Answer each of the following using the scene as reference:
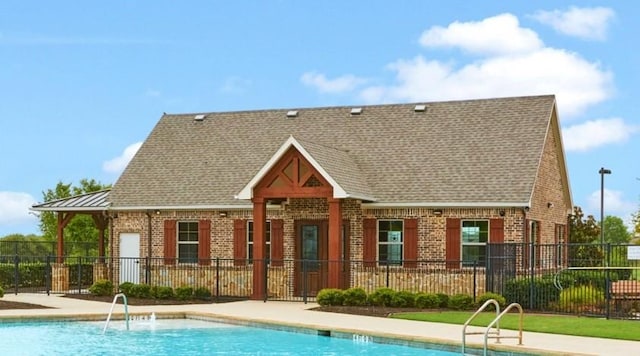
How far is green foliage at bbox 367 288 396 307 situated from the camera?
86.3ft

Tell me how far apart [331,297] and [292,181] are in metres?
4.14

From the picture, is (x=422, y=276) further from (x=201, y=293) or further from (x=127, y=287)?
(x=127, y=287)

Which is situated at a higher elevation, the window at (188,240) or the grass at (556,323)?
the window at (188,240)

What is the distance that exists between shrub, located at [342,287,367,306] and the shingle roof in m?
3.32

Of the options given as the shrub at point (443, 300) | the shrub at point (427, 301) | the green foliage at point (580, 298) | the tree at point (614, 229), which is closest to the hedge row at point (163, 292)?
the shrub at point (427, 301)

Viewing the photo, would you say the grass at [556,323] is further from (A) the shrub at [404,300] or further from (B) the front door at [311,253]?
(B) the front door at [311,253]

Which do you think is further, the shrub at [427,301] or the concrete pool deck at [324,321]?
the shrub at [427,301]

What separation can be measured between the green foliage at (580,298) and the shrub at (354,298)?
5.12 m

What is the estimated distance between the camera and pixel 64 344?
2017 cm

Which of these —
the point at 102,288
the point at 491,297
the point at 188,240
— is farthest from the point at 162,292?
the point at 491,297

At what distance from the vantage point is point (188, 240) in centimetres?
3306

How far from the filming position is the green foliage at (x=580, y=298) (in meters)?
25.0

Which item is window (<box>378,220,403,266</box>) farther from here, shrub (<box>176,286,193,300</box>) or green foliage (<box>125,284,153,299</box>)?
green foliage (<box>125,284,153,299</box>)

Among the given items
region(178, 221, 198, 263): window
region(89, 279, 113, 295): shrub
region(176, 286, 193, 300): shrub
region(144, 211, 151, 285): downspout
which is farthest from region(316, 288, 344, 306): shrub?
region(89, 279, 113, 295): shrub
